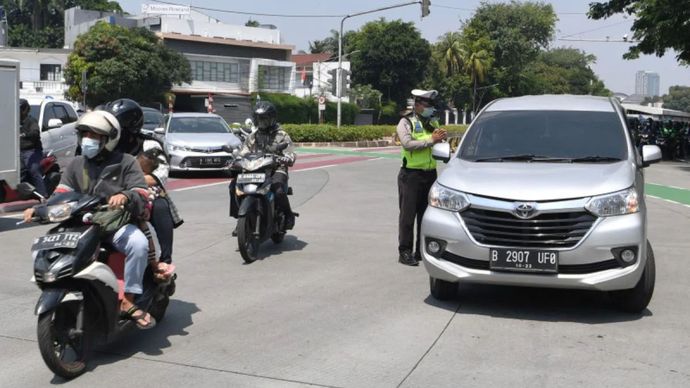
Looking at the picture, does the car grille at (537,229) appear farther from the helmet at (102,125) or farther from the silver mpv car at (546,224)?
the helmet at (102,125)

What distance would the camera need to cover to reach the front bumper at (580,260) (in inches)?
220

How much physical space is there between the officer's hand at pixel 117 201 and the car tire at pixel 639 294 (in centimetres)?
389

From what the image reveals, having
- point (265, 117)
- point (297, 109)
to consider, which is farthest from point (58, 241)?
point (297, 109)

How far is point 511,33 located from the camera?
267 ft

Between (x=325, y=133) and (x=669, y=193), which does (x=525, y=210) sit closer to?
(x=669, y=193)

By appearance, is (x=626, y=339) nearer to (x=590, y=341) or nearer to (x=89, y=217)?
(x=590, y=341)

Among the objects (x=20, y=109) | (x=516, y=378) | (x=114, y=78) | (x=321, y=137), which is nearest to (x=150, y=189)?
(x=516, y=378)

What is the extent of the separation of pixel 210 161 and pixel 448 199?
13.0m

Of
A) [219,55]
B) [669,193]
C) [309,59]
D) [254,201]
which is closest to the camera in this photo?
[254,201]

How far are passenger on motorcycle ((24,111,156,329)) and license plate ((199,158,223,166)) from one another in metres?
13.3

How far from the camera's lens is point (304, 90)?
229ft

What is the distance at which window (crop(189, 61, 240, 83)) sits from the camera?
58000 millimetres

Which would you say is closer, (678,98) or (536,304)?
(536,304)

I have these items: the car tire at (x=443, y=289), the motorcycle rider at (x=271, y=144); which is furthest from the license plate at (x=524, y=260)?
the motorcycle rider at (x=271, y=144)
